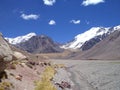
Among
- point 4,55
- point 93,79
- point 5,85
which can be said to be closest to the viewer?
point 4,55

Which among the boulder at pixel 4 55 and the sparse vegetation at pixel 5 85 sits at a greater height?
the boulder at pixel 4 55

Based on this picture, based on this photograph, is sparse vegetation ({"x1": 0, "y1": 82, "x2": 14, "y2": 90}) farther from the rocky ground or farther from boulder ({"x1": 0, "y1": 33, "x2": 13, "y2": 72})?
the rocky ground

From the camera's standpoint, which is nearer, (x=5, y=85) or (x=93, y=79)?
(x=5, y=85)

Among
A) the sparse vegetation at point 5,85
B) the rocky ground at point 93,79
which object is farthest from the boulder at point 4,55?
the rocky ground at point 93,79

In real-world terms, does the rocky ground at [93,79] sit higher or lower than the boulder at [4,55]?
lower

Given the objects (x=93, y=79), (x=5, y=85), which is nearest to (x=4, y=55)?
(x=5, y=85)

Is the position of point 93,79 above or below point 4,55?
below

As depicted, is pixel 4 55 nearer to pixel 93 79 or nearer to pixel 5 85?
pixel 5 85

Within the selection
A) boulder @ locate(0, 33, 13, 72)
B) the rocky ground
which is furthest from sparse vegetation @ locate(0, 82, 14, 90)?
the rocky ground

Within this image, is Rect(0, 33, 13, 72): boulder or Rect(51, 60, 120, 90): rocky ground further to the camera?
Rect(51, 60, 120, 90): rocky ground

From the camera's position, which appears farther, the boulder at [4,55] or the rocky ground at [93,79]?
the rocky ground at [93,79]

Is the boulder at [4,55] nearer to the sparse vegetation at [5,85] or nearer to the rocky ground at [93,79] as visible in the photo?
the sparse vegetation at [5,85]

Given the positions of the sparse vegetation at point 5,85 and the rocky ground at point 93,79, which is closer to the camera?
the sparse vegetation at point 5,85

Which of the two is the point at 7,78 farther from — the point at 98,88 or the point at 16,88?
the point at 98,88
